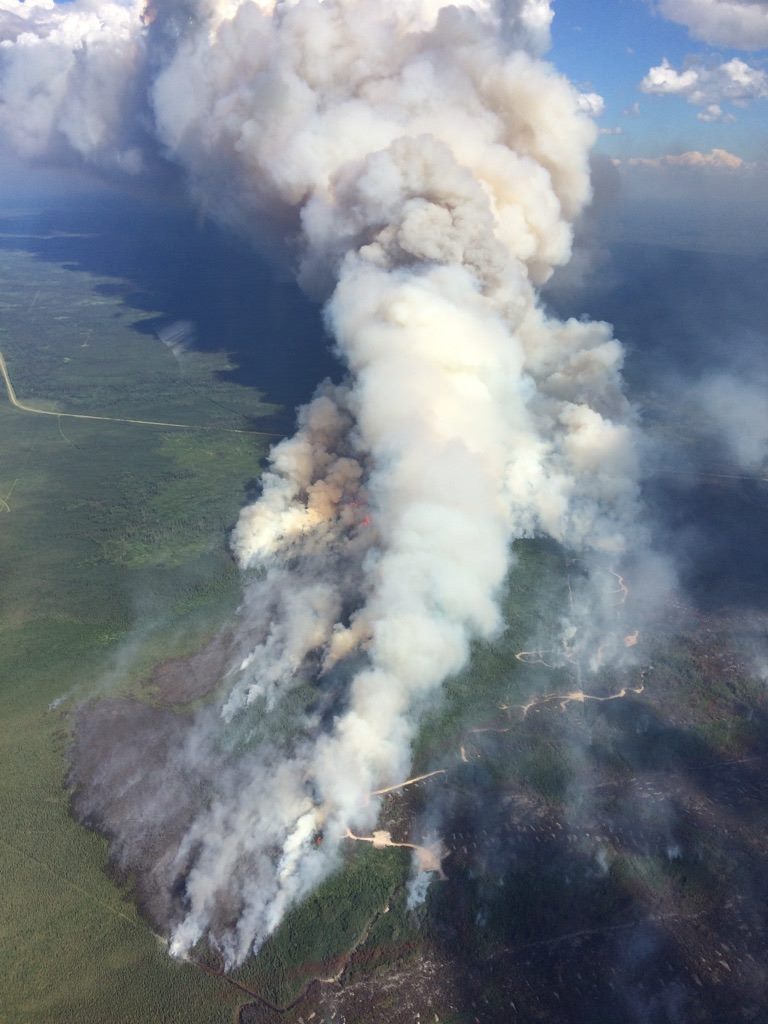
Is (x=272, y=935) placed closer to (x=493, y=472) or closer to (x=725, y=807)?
(x=725, y=807)

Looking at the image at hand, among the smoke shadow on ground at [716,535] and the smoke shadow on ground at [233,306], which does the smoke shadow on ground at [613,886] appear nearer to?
the smoke shadow on ground at [716,535]

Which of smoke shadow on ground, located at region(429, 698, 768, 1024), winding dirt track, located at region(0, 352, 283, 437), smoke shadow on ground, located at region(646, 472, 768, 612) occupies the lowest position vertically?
winding dirt track, located at region(0, 352, 283, 437)

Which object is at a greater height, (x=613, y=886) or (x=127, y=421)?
(x=613, y=886)

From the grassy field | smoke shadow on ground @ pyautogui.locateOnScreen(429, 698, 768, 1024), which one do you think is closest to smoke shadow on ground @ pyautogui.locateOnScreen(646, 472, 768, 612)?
smoke shadow on ground @ pyautogui.locateOnScreen(429, 698, 768, 1024)

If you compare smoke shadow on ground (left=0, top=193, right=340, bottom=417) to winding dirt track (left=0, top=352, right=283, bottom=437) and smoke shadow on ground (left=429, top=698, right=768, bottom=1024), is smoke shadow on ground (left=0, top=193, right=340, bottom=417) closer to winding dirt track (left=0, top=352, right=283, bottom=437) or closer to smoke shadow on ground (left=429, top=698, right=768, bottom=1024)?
winding dirt track (left=0, top=352, right=283, bottom=437)

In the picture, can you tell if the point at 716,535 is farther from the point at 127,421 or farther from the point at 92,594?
the point at 127,421

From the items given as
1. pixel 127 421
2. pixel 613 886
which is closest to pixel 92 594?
pixel 613 886

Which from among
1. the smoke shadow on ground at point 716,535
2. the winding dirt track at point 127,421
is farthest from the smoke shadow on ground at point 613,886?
the winding dirt track at point 127,421

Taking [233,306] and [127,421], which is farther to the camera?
[233,306]

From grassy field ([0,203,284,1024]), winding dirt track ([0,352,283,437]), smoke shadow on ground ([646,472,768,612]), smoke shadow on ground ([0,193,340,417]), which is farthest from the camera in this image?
smoke shadow on ground ([0,193,340,417])
